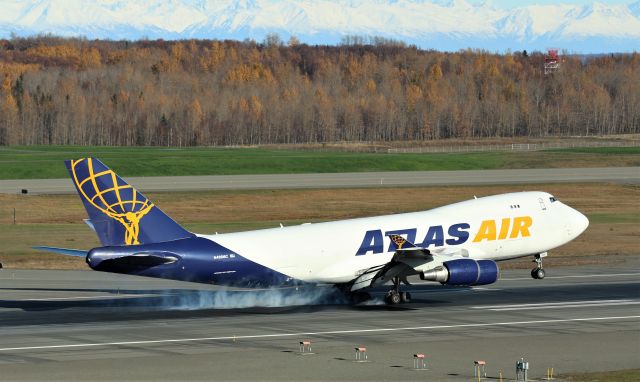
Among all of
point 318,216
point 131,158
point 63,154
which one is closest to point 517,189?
point 318,216

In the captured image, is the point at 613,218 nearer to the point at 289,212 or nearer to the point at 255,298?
the point at 289,212

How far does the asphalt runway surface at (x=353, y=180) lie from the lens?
111 m

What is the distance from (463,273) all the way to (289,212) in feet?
148

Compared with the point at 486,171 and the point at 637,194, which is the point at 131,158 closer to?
the point at 486,171

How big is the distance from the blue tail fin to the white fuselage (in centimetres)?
318

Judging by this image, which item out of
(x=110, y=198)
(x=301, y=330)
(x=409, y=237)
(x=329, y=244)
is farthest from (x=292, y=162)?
(x=301, y=330)

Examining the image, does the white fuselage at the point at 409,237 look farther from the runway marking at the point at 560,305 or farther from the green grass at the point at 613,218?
the green grass at the point at 613,218

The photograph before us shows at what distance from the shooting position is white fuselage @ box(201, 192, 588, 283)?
145 ft

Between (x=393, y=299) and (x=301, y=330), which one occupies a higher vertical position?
(x=393, y=299)

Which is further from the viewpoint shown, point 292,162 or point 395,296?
point 292,162

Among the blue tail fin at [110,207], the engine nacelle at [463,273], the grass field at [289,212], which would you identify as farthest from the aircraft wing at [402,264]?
the grass field at [289,212]

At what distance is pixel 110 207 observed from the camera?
41.2 metres

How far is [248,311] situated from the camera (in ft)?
145

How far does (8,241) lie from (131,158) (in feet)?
261
